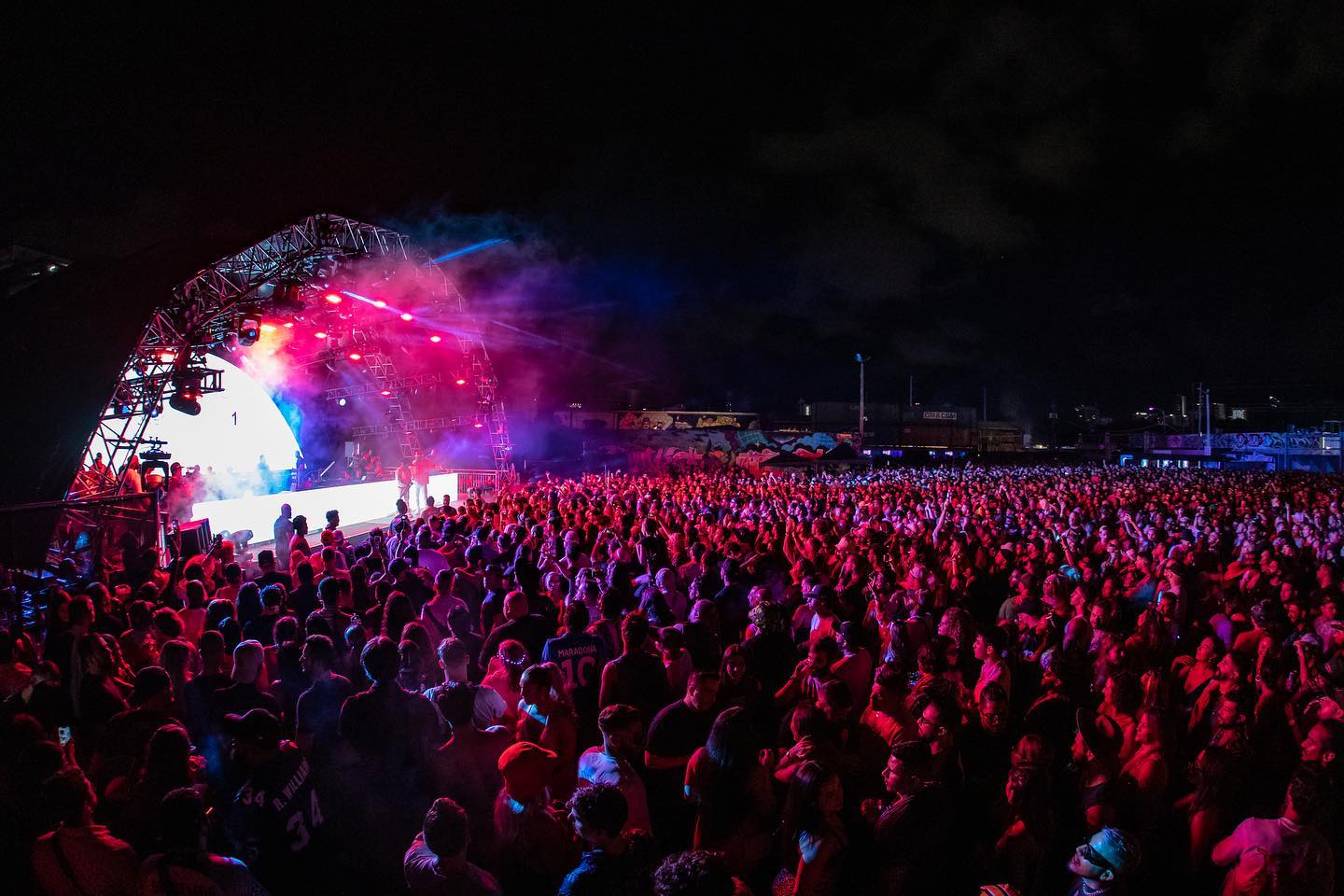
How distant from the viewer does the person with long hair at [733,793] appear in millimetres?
2729

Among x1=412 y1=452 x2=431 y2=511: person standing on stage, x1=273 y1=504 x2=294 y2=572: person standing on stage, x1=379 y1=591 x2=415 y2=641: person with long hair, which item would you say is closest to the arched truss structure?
x1=273 y1=504 x2=294 y2=572: person standing on stage

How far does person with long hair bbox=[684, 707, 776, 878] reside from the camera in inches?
107

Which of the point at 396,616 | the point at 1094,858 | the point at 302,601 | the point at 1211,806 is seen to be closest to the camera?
the point at 1094,858

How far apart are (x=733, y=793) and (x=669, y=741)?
1.95 feet

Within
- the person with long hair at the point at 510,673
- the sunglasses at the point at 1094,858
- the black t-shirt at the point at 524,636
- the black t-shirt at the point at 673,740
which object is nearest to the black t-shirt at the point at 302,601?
the black t-shirt at the point at 524,636

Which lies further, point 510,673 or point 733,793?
point 510,673

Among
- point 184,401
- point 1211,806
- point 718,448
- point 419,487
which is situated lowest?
point 1211,806

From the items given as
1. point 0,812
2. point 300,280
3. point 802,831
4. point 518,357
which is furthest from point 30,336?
point 518,357

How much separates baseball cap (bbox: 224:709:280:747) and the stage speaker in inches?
362

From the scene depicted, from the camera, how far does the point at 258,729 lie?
263 cm

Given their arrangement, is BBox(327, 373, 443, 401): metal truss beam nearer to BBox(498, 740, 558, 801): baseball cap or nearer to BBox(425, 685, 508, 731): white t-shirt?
BBox(425, 685, 508, 731): white t-shirt

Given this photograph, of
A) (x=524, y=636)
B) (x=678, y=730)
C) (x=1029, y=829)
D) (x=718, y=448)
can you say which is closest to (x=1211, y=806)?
(x=1029, y=829)

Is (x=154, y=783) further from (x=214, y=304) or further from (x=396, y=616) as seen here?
(x=214, y=304)

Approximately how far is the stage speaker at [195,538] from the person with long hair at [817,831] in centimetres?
1070
